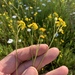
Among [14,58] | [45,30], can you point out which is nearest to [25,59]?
[14,58]

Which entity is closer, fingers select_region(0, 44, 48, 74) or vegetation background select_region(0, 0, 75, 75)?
fingers select_region(0, 44, 48, 74)

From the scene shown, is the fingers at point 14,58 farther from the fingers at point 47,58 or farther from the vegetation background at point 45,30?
the vegetation background at point 45,30

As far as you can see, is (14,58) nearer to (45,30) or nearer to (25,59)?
(25,59)

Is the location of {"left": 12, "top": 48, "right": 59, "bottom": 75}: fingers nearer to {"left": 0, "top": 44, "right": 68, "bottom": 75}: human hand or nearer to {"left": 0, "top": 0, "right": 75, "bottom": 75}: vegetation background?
{"left": 0, "top": 44, "right": 68, "bottom": 75}: human hand

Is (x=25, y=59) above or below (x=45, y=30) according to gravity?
above

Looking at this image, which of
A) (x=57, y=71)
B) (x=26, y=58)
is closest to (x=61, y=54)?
(x=26, y=58)

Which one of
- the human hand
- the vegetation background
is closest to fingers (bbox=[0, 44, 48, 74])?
the human hand

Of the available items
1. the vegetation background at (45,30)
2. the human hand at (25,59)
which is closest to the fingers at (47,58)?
the human hand at (25,59)

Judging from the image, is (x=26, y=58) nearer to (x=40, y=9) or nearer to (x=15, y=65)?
(x=15, y=65)
